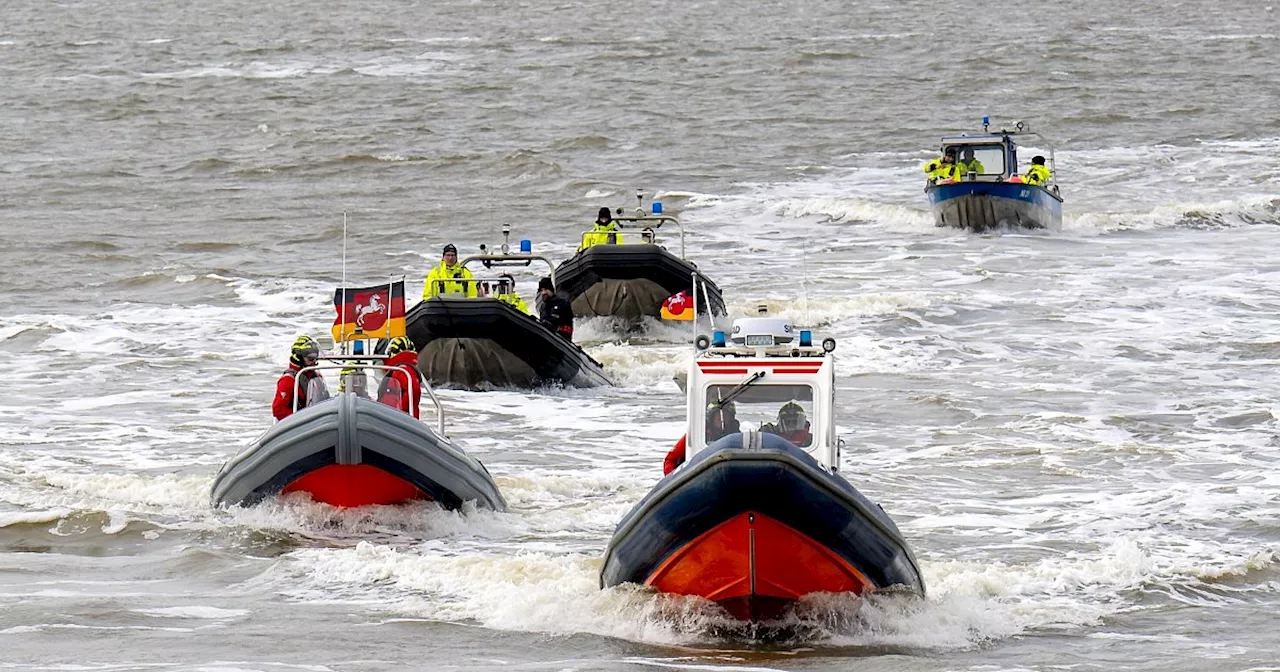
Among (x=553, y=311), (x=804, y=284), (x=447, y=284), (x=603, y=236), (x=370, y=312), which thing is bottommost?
(x=370, y=312)

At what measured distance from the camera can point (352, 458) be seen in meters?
12.2

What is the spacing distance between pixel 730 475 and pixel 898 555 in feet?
3.87

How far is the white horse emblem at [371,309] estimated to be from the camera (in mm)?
14102

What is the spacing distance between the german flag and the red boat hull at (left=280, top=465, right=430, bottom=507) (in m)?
1.53

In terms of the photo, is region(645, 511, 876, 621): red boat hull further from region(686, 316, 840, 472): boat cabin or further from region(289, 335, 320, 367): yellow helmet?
region(289, 335, 320, 367): yellow helmet

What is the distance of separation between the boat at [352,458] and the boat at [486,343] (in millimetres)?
4810

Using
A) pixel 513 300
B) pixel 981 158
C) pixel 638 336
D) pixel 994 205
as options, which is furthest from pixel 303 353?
pixel 981 158

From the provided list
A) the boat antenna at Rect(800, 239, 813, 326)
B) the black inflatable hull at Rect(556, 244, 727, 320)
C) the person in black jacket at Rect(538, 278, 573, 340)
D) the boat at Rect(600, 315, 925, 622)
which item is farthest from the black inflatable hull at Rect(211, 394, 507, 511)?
the black inflatable hull at Rect(556, 244, 727, 320)

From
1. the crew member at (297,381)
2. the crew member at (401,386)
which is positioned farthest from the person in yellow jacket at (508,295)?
the crew member at (297,381)

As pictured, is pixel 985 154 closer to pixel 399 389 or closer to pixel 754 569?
pixel 399 389

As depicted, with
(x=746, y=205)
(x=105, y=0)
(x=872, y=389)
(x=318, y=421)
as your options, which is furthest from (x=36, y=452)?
(x=105, y=0)

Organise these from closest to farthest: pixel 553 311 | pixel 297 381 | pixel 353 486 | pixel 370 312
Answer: pixel 353 486 → pixel 297 381 → pixel 370 312 → pixel 553 311

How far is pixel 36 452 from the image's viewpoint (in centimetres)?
1580

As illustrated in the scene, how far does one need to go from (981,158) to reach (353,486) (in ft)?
68.8
